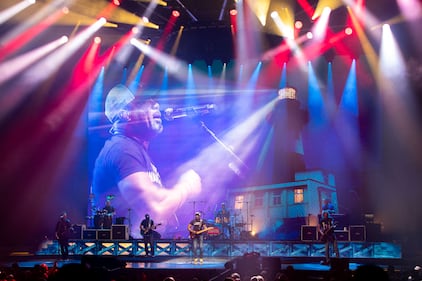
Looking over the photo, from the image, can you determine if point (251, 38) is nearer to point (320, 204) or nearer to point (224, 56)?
point (224, 56)

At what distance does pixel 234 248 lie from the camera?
13930mm

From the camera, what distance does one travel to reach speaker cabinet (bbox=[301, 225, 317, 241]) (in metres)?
13.6

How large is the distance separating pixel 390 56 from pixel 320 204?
519cm

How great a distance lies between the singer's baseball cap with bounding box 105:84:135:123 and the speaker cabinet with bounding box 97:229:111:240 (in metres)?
3.85

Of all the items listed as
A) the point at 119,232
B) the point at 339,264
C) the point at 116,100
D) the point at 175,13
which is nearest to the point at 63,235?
the point at 119,232

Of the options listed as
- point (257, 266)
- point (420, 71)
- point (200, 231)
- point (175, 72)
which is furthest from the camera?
point (175, 72)

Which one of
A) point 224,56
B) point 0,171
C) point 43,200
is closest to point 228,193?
point 224,56

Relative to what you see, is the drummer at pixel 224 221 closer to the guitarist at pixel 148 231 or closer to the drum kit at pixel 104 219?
the guitarist at pixel 148 231

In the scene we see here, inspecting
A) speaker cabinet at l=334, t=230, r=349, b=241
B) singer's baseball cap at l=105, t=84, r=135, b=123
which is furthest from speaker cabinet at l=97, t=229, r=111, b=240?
speaker cabinet at l=334, t=230, r=349, b=241

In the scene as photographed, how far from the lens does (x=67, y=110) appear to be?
643 inches

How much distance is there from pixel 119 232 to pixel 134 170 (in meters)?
2.12

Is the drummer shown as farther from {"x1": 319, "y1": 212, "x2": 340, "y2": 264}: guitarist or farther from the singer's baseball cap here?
the singer's baseball cap

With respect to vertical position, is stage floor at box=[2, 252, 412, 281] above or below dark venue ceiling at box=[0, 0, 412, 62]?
below

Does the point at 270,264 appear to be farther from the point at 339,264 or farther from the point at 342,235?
the point at 342,235
